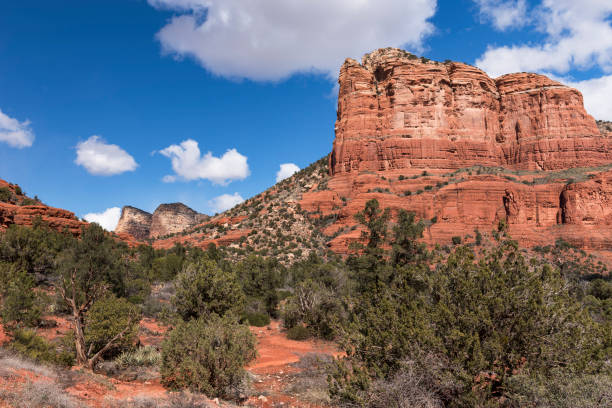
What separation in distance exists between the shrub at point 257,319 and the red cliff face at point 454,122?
4190cm

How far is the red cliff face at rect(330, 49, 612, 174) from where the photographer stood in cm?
6276

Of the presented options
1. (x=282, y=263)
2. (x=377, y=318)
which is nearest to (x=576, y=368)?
(x=377, y=318)

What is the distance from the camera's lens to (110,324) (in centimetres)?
1269

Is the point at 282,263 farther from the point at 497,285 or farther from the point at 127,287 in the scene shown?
the point at 497,285

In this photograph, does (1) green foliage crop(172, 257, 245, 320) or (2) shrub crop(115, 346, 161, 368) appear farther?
(1) green foliage crop(172, 257, 245, 320)

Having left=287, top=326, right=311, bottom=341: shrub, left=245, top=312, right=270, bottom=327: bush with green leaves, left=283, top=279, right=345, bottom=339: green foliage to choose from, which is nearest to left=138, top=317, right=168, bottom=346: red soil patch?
left=245, top=312, right=270, bottom=327: bush with green leaves

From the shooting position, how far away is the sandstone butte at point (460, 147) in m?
53.4

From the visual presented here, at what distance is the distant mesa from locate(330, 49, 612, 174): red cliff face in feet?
183

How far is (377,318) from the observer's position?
8078 mm

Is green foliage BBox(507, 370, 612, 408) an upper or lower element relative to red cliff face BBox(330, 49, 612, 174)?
lower

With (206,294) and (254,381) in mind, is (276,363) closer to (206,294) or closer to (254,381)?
(254,381)

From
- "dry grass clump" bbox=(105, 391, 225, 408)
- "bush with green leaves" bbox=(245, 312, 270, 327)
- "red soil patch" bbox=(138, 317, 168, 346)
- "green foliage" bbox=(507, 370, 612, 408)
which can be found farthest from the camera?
"bush with green leaves" bbox=(245, 312, 270, 327)

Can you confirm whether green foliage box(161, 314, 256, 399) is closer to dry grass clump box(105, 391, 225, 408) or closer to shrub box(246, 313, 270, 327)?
dry grass clump box(105, 391, 225, 408)

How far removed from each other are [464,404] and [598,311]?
67.2ft
